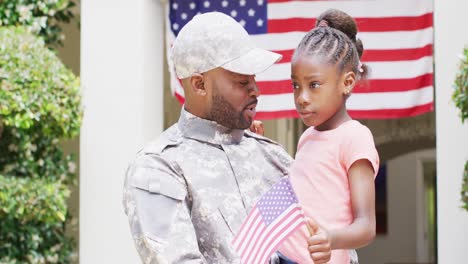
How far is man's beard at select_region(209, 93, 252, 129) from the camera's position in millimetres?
3287

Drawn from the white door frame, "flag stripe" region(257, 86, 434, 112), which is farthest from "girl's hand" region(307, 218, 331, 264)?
the white door frame

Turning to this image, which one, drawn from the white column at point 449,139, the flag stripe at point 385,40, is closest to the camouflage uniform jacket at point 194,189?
the white column at point 449,139

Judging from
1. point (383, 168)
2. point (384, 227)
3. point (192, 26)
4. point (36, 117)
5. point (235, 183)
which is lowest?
point (384, 227)

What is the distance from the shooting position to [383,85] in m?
6.88

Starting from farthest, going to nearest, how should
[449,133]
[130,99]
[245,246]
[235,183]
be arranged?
[130,99]
[449,133]
[235,183]
[245,246]

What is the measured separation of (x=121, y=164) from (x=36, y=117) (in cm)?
72

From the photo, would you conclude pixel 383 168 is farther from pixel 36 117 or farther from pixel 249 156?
pixel 249 156

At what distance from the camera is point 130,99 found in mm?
6824

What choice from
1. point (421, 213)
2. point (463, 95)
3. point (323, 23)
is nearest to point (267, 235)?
point (323, 23)

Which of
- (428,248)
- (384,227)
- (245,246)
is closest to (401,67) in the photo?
(245,246)

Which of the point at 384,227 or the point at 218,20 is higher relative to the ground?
the point at 218,20

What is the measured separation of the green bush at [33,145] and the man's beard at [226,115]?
3299 mm

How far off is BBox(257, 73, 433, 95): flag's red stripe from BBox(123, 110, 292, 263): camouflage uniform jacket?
347 cm

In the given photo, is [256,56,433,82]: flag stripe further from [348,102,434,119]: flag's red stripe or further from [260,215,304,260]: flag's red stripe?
[260,215,304,260]: flag's red stripe
